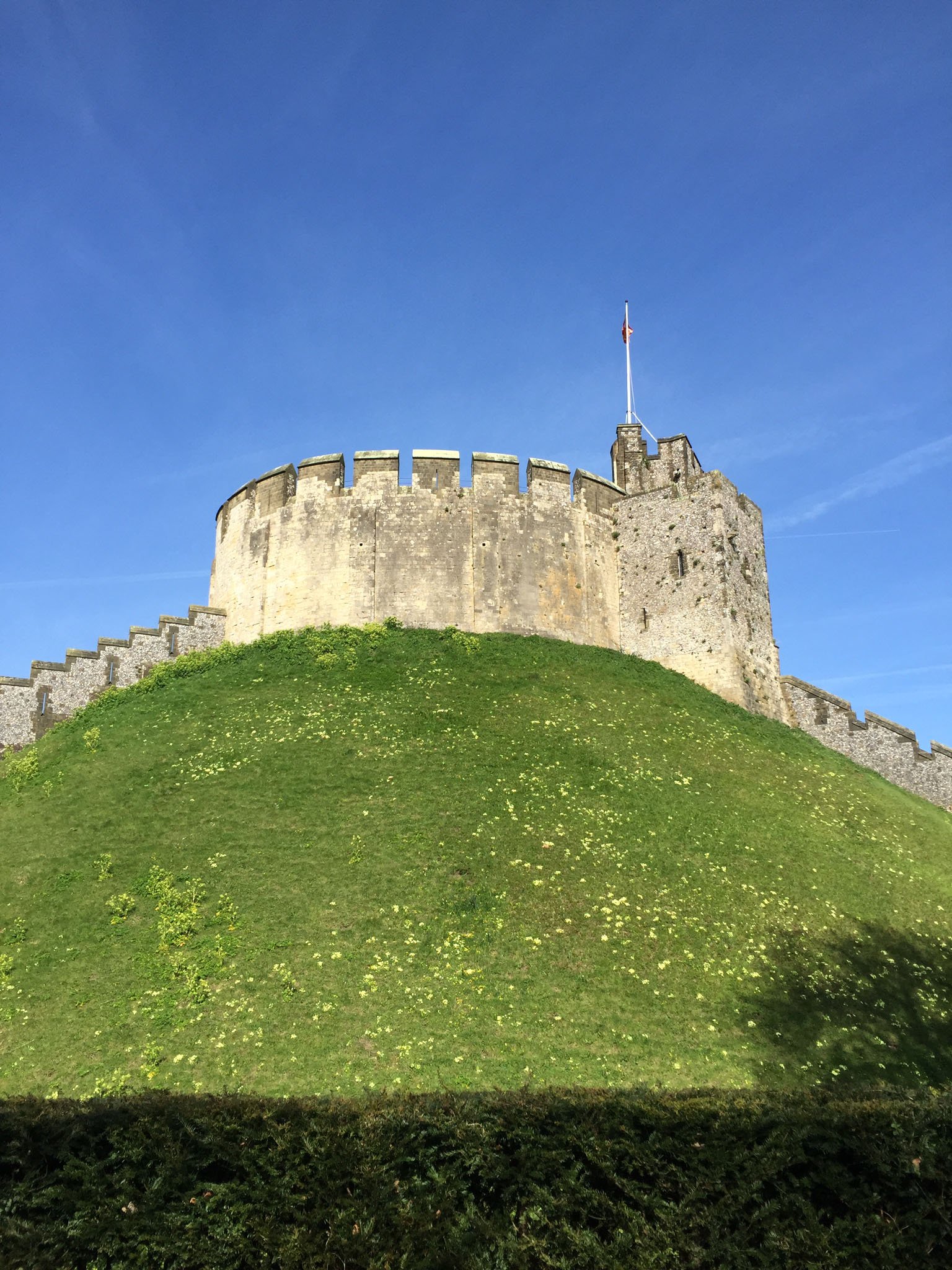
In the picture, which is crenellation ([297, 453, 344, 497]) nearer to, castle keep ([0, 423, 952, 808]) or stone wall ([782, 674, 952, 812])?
castle keep ([0, 423, 952, 808])

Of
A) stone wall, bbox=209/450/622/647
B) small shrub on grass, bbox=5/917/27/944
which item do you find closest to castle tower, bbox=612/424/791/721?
stone wall, bbox=209/450/622/647

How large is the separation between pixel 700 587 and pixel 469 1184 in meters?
29.9

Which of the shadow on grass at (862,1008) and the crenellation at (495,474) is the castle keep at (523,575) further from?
the shadow on grass at (862,1008)

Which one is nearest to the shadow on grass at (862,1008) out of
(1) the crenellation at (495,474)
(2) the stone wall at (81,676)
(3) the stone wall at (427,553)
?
(3) the stone wall at (427,553)

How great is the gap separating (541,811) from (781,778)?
9077mm

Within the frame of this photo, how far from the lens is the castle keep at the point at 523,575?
119ft

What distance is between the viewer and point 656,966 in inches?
729

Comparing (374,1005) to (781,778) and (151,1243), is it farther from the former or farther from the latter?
(781,778)

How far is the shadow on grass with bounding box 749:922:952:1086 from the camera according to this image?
647 inches

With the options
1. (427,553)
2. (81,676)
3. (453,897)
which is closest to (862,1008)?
(453,897)

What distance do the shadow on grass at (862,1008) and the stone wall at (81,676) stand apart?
2502cm

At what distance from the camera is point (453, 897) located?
19938mm

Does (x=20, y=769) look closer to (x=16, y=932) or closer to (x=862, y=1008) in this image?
(x=16, y=932)

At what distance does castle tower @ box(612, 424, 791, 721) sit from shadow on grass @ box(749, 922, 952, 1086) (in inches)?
592
